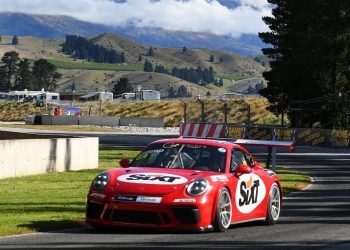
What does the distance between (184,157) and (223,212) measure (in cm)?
117

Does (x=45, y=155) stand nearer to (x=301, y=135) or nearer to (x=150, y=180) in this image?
(x=150, y=180)

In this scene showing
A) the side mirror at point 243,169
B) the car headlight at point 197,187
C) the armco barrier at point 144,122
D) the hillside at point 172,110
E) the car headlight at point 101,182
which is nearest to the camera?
the car headlight at point 197,187

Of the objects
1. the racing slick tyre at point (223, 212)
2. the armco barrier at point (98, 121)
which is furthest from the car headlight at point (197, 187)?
the armco barrier at point (98, 121)

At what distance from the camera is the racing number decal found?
12055mm

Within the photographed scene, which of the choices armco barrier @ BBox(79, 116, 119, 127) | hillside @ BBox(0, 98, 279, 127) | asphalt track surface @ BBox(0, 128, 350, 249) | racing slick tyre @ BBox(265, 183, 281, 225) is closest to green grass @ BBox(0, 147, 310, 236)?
asphalt track surface @ BBox(0, 128, 350, 249)

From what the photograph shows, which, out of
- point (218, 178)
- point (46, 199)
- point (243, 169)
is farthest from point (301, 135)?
point (218, 178)

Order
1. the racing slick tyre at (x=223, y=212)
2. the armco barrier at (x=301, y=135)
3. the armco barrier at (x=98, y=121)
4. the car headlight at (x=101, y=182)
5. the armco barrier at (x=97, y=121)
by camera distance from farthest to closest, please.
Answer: the armco barrier at (x=98, y=121) → the armco barrier at (x=97, y=121) → the armco barrier at (x=301, y=135) → the racing slick tyre at (x=223, y=212) → the car headlight at (x=101, y=182)

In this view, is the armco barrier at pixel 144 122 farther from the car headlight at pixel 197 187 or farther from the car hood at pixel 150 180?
the car headlight at pixel 197 187

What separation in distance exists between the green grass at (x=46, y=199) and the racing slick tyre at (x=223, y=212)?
7.82ft

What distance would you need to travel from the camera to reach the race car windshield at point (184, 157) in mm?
12023

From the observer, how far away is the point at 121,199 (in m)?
10.8

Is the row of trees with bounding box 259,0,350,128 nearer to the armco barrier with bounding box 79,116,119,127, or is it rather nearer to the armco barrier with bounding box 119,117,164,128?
the armco barrier with bounding box 119,117,164,128

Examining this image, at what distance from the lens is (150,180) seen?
11031mm

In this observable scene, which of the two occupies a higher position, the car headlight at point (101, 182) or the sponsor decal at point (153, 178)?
the sponsor decal at point (153, 178)
